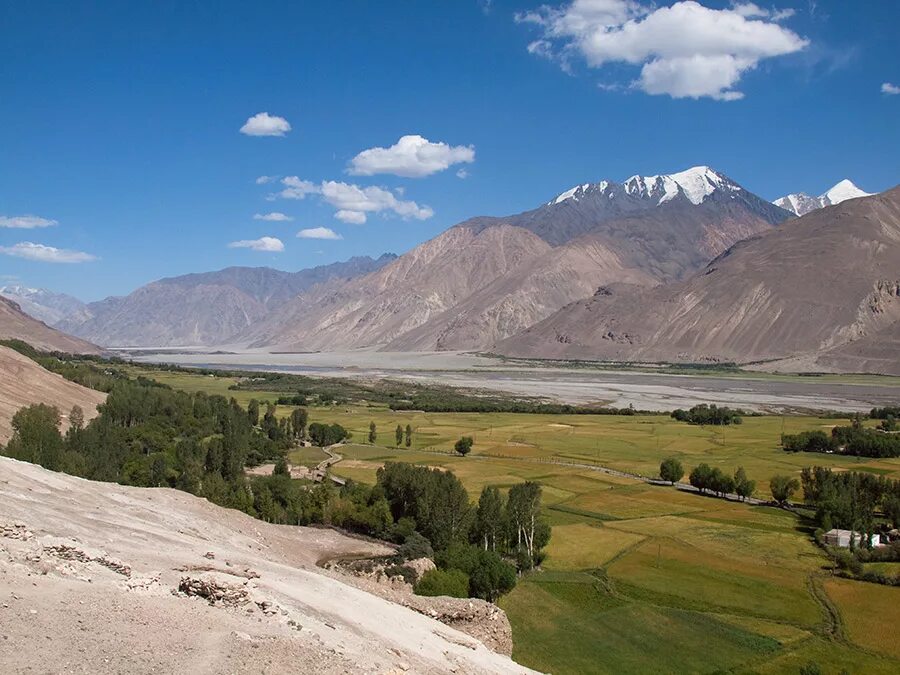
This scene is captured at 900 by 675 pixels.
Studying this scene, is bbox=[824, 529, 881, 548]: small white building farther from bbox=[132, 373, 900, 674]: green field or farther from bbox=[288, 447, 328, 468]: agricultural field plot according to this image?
bbox=[288, 447, 328, 468]: agricultural field plot

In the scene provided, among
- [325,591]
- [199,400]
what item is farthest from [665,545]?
[199,400]

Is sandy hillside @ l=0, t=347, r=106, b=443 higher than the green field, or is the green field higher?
sandy hillside @ l=0, t=347, r=106, b=443

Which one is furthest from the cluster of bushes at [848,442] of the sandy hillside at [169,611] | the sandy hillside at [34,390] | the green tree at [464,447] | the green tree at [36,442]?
the sandy hillside at [34,390]

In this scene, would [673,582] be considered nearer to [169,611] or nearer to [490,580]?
[490,580]

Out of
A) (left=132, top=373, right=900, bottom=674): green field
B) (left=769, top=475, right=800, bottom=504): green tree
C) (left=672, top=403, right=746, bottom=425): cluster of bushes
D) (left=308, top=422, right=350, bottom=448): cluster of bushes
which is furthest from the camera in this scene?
(left=672, top=403, right=746, bottom=425): cluster of bushes

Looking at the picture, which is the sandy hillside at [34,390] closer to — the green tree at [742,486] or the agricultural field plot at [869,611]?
the green tree at [742,486]

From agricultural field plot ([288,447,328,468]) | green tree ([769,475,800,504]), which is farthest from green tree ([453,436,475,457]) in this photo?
green tree ([769,475,800,504])

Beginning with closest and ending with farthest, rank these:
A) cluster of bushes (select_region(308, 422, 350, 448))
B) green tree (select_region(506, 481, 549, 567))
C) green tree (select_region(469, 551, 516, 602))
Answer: green tree (select_region(469, 551, 516, 602)) < green tree (select_region(506, 481, 549, 567)) < cluster of bushes (select_region(308, 422, 350, 448))
